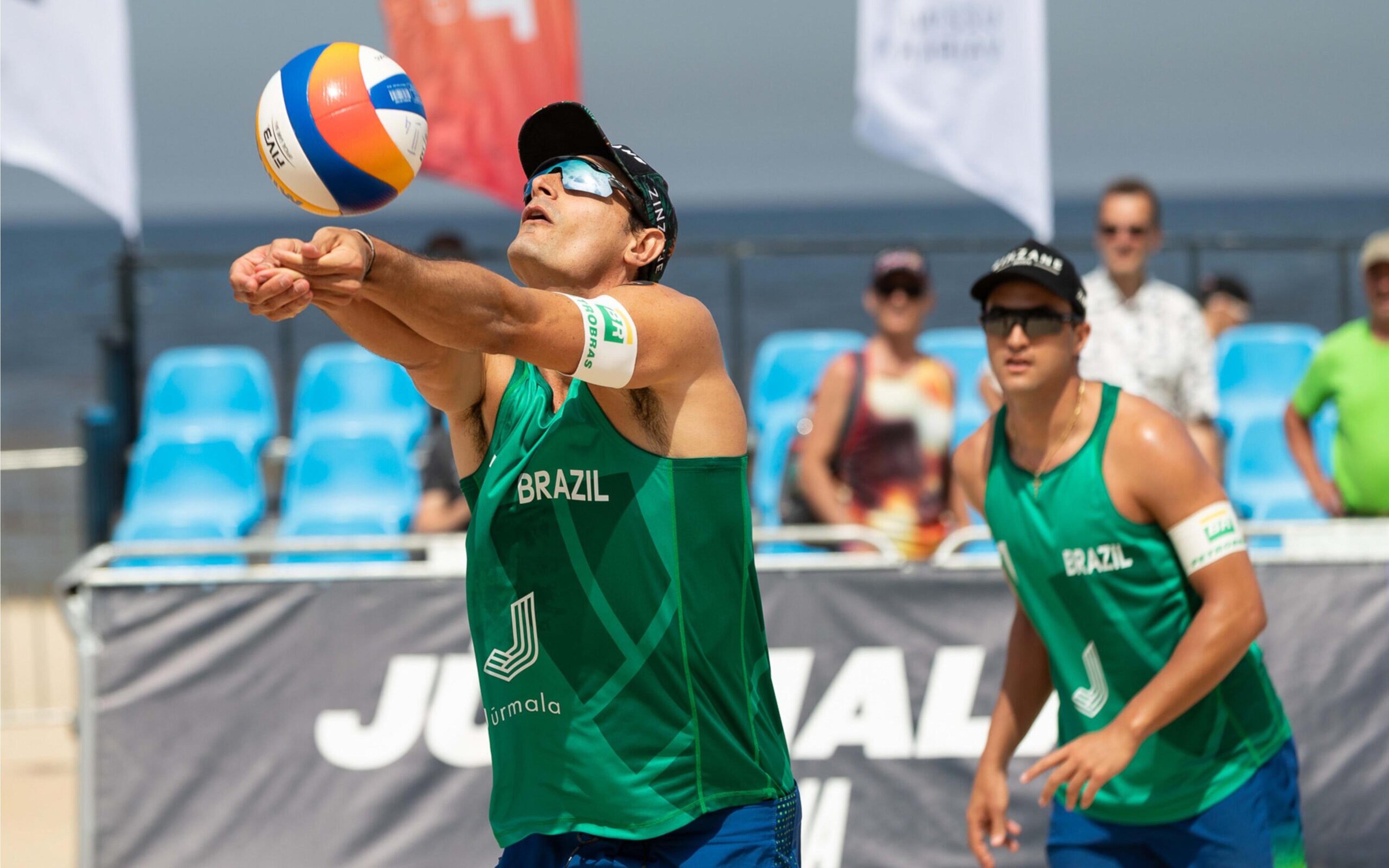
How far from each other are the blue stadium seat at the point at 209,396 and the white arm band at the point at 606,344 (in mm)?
7057

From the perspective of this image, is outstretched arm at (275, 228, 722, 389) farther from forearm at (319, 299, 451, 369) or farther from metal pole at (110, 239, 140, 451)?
metal pole at (110, 239, 140, 451)

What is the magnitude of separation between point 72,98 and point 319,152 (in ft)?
15.6

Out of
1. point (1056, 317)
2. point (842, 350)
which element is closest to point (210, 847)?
point (1056, 317)

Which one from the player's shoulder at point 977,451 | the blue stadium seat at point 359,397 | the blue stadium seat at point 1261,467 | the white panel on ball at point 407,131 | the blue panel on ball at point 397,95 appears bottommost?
the blue stadium seat at point 1261,467

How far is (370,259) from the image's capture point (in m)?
2.20

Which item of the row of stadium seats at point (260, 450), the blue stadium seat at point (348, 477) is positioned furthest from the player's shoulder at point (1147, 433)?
the blue stadium seat at point (348, 477)

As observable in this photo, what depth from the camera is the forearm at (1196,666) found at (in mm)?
3473

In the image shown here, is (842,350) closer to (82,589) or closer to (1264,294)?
(82,589)

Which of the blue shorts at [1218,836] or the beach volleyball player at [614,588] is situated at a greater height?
the beach volleyball player at [614,588]

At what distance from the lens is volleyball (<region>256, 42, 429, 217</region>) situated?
2584 mm

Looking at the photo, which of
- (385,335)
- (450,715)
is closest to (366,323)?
(385,335)

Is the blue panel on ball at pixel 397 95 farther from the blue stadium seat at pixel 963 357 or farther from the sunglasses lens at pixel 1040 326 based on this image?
the blue stadium seat at pixel 963 357

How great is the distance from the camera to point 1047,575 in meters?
3.81

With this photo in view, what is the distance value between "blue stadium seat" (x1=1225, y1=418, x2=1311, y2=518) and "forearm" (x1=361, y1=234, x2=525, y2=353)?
269 inches
